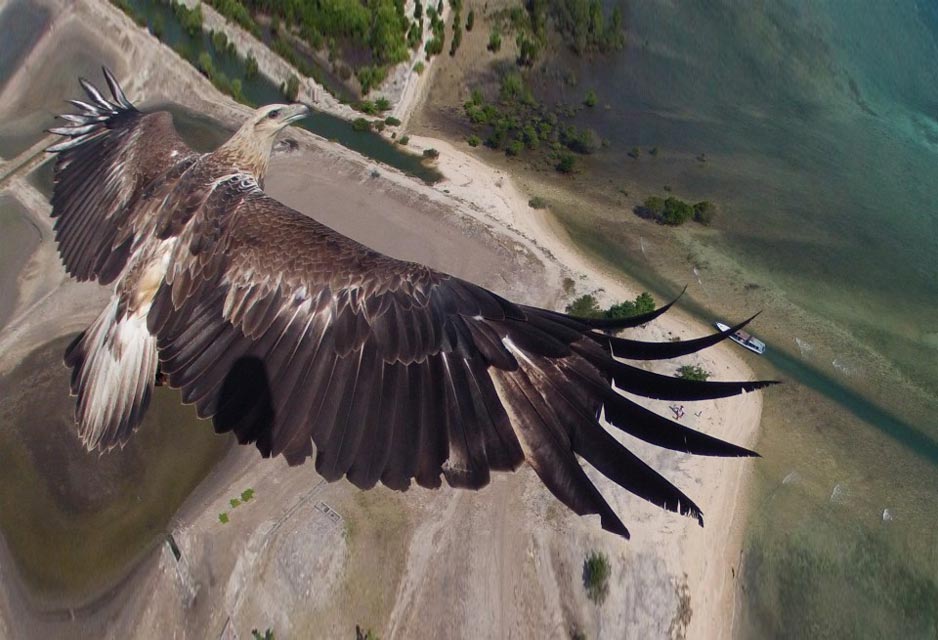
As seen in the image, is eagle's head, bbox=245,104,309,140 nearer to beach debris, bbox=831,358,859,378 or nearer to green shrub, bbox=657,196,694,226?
green shrub, bbox=657,196,694,226

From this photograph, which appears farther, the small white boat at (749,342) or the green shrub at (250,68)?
the green shrub at (250,68)

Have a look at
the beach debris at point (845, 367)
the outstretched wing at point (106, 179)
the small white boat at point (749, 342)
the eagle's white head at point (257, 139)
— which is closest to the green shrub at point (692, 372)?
the small white boat at point (749, 342)

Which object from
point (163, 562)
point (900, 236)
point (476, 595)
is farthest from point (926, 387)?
point (163, 562)

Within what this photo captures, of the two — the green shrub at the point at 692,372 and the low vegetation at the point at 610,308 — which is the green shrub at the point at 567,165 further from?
the green shrub at the point at 692,372

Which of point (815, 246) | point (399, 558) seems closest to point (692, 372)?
point (399, 558)

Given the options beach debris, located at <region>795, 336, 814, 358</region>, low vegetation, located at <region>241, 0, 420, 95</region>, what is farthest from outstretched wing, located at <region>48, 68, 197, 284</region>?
low vegetation, located at <region>241, 0, 420, 95</region>

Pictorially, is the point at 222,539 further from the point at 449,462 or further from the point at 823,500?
the point at 823,500
